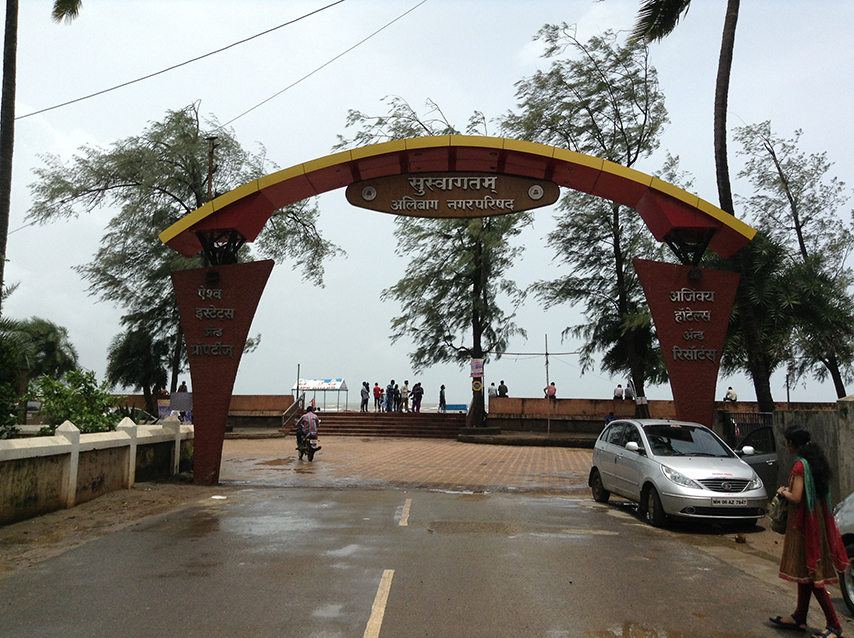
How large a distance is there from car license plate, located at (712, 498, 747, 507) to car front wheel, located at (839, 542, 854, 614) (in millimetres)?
3694

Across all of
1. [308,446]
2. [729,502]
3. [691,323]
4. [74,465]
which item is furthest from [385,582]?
[308,446]

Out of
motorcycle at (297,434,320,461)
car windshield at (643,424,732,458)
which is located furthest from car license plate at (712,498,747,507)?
motorcycle at (297,434,320,461)

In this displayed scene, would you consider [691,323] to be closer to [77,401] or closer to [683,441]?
[683,441]

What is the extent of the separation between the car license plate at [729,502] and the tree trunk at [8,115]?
14579mm

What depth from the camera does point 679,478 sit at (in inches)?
412

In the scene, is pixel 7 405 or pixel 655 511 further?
pixel 7 405

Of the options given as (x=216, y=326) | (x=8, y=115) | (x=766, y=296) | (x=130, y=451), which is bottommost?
(x=130, y=451)

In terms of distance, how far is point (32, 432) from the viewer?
51.4 ft

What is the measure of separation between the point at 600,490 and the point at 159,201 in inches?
1027

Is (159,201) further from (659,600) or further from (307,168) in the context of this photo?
(659,600)

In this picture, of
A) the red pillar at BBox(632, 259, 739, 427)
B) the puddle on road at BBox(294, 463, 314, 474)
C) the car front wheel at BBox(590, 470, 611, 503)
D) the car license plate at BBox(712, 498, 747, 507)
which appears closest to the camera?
the car license plate at BBox(712, 498, 747, 507)

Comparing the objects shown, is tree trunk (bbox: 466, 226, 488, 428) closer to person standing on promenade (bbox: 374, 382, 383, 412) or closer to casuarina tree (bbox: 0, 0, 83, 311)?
person standing on promenade (bbox: 374, 382, 383, 412)

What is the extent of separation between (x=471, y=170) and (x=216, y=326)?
676 centimetres

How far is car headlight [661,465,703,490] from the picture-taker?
33.8ft
